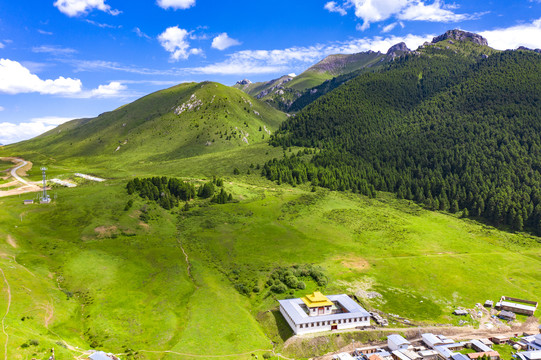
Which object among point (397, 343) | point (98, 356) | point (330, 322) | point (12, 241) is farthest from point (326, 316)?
point (12, 241)

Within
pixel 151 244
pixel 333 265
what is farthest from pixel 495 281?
pixel 151 244

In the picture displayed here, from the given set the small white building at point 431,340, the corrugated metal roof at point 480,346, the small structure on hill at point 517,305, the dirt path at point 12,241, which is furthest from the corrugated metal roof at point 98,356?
the small structure on hill at point 517,305

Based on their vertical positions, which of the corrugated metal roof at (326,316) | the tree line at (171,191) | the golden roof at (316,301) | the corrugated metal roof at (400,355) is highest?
the tree line at (171,191)

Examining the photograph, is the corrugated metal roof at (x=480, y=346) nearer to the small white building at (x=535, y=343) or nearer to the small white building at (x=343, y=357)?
the small white building at (x=535, y=343)

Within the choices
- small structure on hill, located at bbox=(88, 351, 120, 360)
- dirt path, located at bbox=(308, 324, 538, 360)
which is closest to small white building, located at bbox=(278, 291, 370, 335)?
dirt path, located at bbox=(308, 324, 538, 360)

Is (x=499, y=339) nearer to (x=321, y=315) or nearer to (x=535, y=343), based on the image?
(x=535, y=343)

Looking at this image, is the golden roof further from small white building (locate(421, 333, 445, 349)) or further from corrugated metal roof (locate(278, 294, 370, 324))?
small white building (locate(421, 333, 445, 349))
